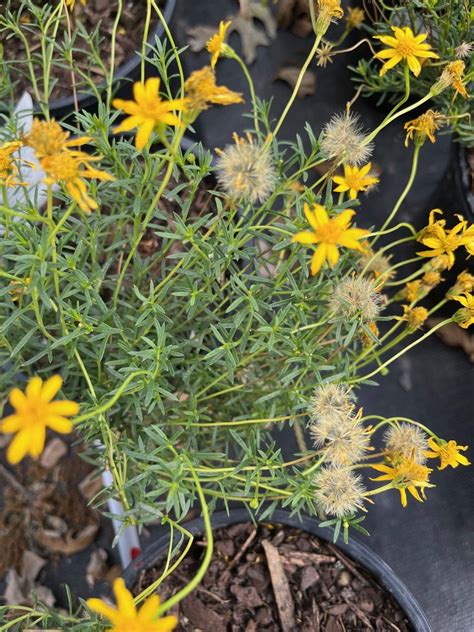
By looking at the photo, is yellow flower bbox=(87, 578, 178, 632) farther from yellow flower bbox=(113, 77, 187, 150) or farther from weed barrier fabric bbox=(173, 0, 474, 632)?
weed barrier fabric bbox=(173, 0, 474, 632)

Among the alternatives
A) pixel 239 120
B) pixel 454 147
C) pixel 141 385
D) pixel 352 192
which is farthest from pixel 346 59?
pixel 141 385

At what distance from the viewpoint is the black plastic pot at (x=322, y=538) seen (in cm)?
106

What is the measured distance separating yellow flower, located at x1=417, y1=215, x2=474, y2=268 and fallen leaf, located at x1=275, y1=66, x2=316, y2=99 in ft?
2.93

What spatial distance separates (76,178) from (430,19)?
1067 mm

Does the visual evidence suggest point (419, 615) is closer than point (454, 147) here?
Yes

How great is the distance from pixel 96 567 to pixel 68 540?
0.09 meters

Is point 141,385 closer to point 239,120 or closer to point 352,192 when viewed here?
point 352,192

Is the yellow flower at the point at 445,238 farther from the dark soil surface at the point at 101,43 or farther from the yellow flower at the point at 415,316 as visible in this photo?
the dark soil surface at the point at 101,43

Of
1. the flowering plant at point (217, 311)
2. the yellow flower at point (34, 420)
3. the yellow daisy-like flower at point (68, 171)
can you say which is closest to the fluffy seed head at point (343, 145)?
the flowering plant at point (217, 311)

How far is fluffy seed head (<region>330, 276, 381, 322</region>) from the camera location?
84cm

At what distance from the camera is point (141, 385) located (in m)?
0.83

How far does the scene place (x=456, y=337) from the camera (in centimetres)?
152

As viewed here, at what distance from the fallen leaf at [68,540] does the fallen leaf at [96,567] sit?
1.2 inches

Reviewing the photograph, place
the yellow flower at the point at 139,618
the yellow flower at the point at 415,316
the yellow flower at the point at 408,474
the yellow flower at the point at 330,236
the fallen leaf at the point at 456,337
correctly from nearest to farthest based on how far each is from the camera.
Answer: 1. the yellow flower at the point at 139,618
2. the yellow flower at the point at 330,236
3. the yellow flower at the point at 408,474
4. the yellow flower at the point at 415,316
5. the fallen leaf at the point at 456,337
